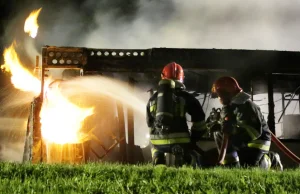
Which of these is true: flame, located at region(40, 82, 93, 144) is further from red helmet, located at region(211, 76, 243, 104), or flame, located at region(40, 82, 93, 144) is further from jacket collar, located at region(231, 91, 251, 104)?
jacket collar, located at region(231, 91, 251, 104)

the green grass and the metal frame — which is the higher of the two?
the metal frame

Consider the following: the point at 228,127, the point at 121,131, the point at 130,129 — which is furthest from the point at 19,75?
the point at 228,127

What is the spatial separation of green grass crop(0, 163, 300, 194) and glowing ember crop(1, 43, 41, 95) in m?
8.14

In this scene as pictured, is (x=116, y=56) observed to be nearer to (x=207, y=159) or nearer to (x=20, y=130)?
(x=207, y=159)

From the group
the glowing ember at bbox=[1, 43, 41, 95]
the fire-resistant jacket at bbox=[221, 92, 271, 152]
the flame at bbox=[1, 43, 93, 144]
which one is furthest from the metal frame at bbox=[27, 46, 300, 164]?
the fire-resistant jacket at bbox=[221, 92, 271, 152]

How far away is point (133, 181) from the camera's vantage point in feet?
15.4

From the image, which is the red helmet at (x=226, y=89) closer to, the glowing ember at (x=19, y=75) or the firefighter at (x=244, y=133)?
the firefighter at (x=244, y=133)

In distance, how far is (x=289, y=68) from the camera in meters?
13.4

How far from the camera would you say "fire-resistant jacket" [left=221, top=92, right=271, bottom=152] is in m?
6.75

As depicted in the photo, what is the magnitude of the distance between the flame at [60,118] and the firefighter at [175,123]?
226 inches

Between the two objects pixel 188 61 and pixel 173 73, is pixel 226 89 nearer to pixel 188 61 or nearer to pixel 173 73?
pixel 173 73

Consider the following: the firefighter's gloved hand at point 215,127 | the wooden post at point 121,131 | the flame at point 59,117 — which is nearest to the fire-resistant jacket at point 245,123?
the firefighter's gloved hand at point 215,127

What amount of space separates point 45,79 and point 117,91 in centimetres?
231

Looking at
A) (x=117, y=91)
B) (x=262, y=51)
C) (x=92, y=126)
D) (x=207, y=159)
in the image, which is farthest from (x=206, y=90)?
(x=207, y=159)
